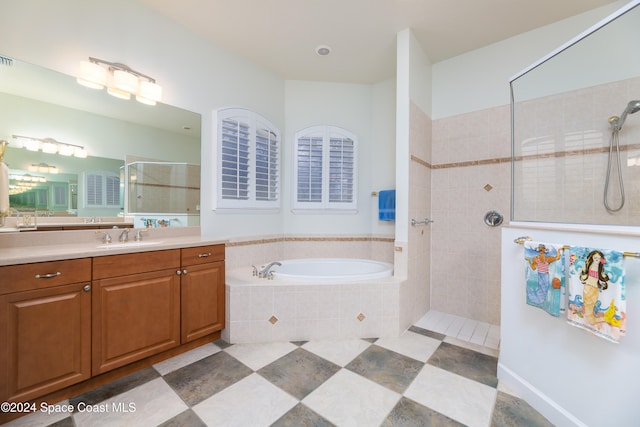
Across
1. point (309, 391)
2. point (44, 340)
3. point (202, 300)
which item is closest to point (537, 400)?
point (309, 391)

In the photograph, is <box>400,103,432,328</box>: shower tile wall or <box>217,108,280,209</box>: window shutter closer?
<box>400,103,432,328</box>: shower tile wall

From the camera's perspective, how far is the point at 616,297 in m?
1.08

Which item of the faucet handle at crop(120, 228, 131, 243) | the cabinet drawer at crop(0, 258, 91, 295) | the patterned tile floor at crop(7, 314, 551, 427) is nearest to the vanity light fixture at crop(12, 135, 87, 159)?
the faucet handle at crop(120, 228, 131, 243)

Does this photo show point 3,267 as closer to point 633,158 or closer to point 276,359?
point 276,359

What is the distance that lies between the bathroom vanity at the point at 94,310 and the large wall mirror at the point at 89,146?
286 millimetres

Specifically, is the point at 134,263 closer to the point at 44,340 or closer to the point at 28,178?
the point at 44,340

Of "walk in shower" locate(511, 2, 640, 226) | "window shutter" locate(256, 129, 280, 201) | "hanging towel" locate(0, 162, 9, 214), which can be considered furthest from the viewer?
"window shutter" locate(256, 129, 280, 201)

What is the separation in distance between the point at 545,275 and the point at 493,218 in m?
1.36

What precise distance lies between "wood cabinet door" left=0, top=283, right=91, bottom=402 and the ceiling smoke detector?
2.76 meters

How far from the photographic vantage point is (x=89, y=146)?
6.26 ft

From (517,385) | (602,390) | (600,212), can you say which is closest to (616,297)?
(602,390)

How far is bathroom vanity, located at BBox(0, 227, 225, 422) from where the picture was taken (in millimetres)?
1304

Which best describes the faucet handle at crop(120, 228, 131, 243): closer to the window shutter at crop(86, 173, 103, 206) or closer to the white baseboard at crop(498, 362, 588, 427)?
the window shutter at crop(86, 173, 103, 206)

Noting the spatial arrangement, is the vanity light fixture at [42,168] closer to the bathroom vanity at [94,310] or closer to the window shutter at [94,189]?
the window shutter at [94,189]
